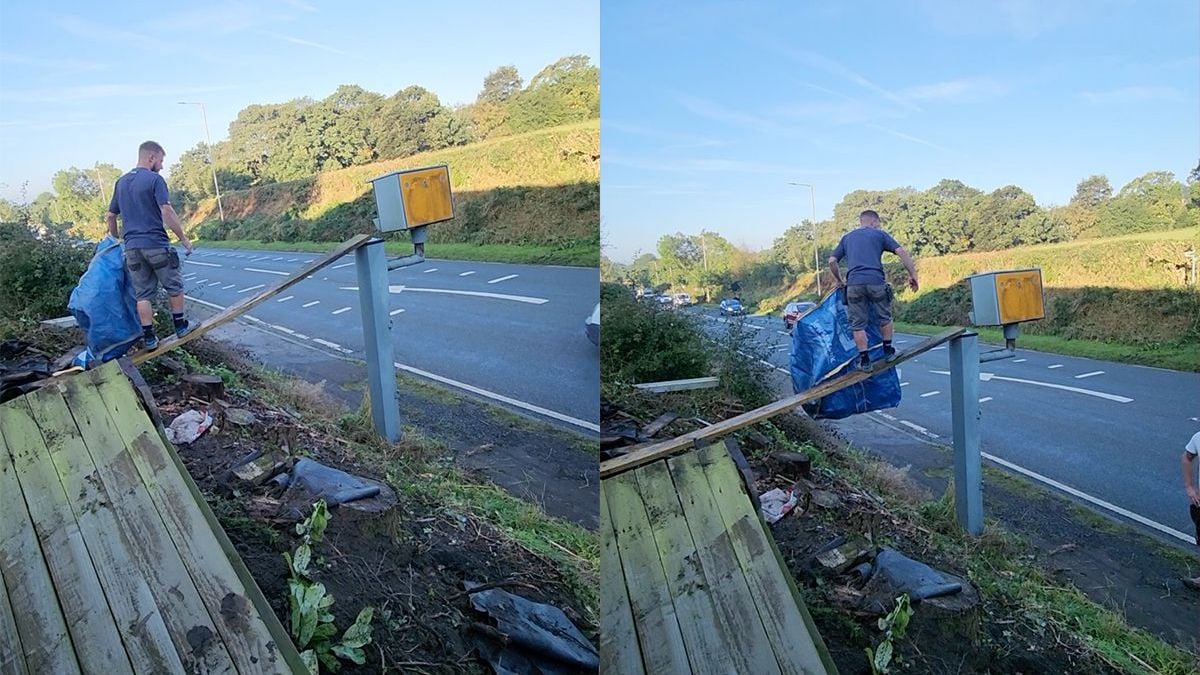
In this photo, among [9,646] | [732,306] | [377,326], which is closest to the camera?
[9,646]

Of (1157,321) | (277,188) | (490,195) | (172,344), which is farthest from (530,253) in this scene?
(1157,321)

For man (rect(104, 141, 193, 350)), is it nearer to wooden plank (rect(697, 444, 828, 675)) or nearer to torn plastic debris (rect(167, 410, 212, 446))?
torn plastic debris (rect(167, 410, 212, 446))

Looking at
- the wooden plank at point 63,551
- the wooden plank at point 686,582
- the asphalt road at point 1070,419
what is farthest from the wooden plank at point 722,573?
the wooden plank at point 63,551

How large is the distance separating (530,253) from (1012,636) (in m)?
1.33

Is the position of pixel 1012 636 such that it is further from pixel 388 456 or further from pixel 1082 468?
pixel 388 456

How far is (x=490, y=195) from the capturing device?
1882mm

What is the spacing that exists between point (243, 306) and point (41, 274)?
626 millimetres

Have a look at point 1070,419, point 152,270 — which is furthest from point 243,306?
point 1070,419

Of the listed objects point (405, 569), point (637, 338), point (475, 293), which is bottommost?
point (405, 569)

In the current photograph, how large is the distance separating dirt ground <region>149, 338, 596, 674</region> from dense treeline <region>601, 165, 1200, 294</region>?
79 cm

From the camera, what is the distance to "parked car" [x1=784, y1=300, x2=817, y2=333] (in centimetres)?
184

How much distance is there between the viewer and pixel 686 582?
4.85ft

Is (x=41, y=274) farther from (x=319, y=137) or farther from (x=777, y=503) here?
(x=777, y=503)

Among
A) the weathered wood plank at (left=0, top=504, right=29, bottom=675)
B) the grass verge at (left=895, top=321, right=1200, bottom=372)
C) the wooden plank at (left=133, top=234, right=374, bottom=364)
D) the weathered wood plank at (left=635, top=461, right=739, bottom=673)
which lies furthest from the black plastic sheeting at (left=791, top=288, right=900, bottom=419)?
the weathered wood plank at (left=0, top=504, right=29, bottom=675)
